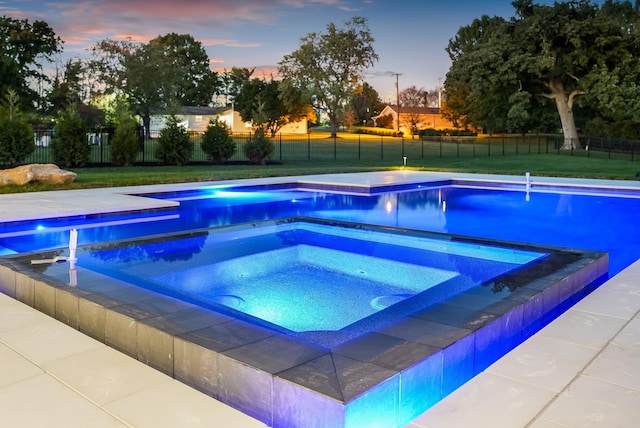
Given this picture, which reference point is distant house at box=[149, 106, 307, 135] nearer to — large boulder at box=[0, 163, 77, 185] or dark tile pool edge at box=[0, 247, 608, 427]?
large boulder at box=[0, 163, 77, 185]

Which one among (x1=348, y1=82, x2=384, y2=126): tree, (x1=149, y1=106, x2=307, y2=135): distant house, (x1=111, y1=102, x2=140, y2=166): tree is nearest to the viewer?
(x1=111, y1=102, x2=140, y2=166): tree

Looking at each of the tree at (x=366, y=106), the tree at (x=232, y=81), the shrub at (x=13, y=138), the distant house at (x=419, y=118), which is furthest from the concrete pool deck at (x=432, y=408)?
the tree at (x=366, y=106)

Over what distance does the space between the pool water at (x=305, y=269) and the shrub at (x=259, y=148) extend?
44.8ft

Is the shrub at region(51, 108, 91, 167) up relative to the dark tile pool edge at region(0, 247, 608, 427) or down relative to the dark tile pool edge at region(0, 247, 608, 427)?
up

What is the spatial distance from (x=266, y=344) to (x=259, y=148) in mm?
18119

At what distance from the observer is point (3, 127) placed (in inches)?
593

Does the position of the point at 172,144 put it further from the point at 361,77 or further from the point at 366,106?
the point at 366,106

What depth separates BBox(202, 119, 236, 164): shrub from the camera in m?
19.8

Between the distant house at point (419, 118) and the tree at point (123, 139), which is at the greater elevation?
the distant house at point (419, 118)

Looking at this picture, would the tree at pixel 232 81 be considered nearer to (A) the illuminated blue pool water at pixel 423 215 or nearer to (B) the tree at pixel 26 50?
(B) the tree at pixel 26 50

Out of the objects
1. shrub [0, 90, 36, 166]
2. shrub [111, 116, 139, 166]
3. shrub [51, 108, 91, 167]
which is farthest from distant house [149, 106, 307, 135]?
shrub [0, 90, 36, 166]

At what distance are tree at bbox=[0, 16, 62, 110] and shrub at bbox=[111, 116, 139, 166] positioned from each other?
65.9ft

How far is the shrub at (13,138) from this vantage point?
1508 cm

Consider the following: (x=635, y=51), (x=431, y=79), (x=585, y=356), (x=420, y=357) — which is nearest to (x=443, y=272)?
(x=585, y=356)
